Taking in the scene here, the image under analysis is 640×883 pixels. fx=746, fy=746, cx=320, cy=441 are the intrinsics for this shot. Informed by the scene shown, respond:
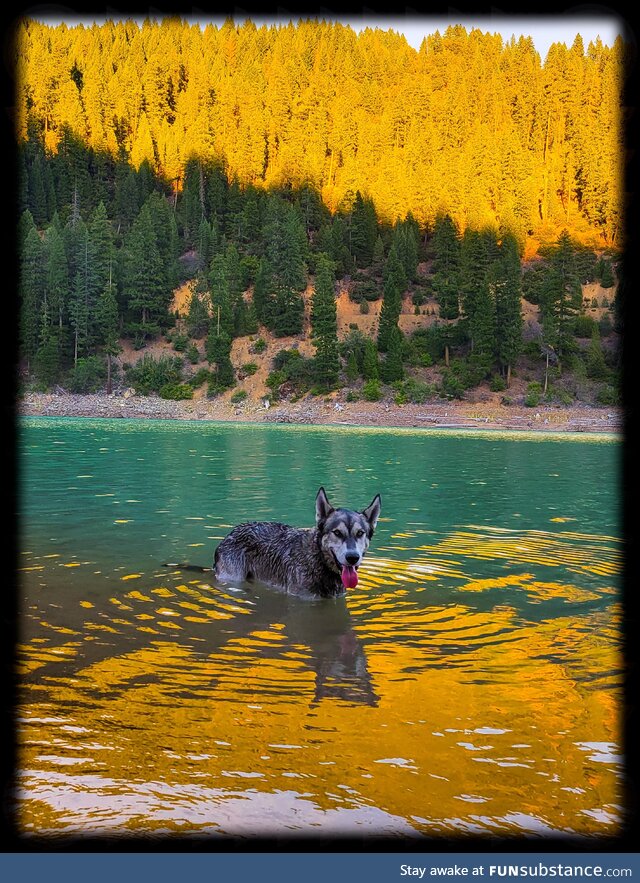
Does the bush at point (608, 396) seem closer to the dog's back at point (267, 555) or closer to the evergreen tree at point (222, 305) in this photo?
the evergreen tree at point (222, 305)

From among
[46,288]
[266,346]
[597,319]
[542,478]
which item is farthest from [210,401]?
[542,478]

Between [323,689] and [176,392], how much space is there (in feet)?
321

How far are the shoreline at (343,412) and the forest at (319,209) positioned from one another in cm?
296

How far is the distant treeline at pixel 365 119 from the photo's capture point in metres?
143

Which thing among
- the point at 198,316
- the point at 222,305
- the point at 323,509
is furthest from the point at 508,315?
the point at 323,509

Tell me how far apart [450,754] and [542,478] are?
28159mm

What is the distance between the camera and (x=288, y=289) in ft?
375

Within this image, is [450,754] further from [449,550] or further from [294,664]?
[449,550]

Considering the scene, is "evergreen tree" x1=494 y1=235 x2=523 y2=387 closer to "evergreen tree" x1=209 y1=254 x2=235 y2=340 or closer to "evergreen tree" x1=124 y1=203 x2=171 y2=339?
"evergreen tree" x1=209 y1=254 x2=235 y2=340

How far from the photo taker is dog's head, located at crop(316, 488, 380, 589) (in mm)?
9828

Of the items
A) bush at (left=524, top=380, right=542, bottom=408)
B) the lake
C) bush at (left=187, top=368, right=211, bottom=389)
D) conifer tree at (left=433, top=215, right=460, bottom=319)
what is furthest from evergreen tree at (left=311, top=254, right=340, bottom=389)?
the lake

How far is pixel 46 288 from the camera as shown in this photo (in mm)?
114000

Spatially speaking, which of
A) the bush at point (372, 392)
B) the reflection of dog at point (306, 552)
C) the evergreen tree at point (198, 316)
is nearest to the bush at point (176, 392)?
the evergreen tree at point (198, 316)

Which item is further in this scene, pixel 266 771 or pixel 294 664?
pixel 294 664
